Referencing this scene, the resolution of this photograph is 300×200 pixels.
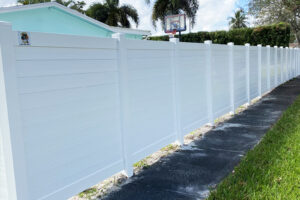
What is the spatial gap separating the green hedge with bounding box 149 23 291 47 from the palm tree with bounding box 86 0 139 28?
7616mm

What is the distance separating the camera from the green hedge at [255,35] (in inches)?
906

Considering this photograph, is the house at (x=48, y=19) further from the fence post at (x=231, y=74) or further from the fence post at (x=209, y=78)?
the fence post at (x=231, y=74)

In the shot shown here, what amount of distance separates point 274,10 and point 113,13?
16.2 m

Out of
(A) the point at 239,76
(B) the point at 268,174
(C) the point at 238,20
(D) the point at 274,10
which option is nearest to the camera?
(B) the point at 268,174

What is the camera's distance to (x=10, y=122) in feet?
8.36

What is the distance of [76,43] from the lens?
10.6 feet

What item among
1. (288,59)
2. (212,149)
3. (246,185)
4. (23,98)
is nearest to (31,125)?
(23,98)

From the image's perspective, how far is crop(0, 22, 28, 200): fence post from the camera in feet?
8.21

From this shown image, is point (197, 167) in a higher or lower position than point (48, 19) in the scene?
lower

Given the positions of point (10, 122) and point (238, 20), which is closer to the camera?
point (10, 122)

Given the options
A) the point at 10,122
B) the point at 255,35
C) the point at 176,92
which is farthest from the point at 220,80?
the point at 255,35

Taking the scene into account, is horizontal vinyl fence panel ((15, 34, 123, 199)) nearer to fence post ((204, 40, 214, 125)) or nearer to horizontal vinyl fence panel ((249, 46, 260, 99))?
fence post ((204, 40, 214, 125))

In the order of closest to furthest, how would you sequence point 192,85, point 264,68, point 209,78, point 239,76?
point 192,85
point 209,78
point 239,76
point 264,68

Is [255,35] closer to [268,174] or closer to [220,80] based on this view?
[220,80]
